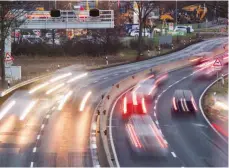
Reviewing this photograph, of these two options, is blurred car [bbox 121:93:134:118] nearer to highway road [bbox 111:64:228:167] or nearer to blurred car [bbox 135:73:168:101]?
highway road [bbox 111:64:228:167]

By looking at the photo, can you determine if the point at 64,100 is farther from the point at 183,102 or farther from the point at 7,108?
the point at 183,102

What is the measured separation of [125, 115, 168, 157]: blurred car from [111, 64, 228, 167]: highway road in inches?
10.6

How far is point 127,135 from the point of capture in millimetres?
26516

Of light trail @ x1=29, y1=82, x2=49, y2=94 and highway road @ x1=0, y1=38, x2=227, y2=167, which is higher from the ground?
light trail @ x1=29, y1=82, x2=49, y2=94

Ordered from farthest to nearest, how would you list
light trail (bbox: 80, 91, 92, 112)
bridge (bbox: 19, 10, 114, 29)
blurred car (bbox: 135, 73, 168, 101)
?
bridge (bbox: 19, 10, 114, 29) → blurred car (bbox: 135, 73, 168, 101) → light trail (bbox: 80, 91, 92, 112)

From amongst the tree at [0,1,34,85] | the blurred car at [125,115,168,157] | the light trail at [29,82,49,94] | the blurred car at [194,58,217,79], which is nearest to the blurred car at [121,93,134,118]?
the blurred car at [125,115,168,157]

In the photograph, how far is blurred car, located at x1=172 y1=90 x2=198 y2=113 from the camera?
34250mm

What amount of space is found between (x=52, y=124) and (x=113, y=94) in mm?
9853

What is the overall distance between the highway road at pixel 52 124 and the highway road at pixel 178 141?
0.91 m

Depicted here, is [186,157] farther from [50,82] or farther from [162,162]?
[50,82]

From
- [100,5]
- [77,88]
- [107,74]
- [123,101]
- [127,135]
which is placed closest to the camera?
[127,135]

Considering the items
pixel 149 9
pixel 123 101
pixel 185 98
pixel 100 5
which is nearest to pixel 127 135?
pixel 123 101

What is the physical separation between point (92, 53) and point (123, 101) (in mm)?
35336

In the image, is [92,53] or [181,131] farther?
[92,53]
